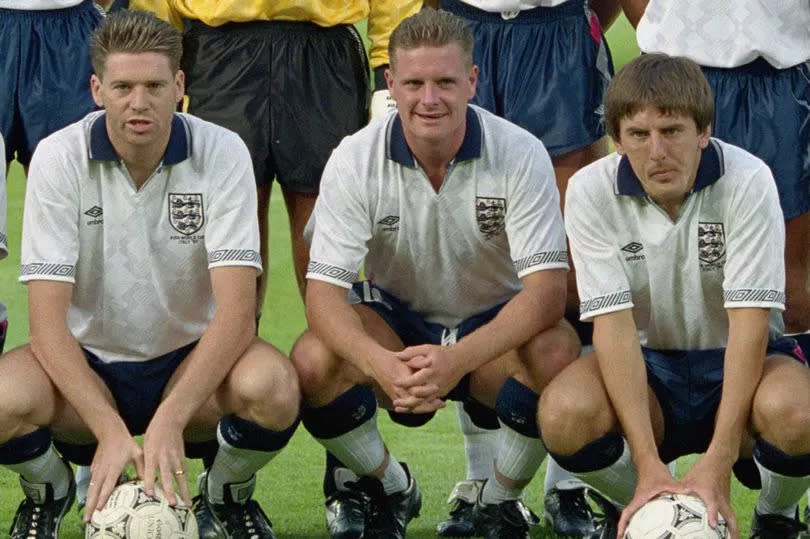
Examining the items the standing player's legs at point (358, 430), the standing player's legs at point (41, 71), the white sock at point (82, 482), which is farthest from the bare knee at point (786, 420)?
the standing player's legs at point (41, 71)

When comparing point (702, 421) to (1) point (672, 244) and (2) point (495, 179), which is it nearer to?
(1) point (672, 244)

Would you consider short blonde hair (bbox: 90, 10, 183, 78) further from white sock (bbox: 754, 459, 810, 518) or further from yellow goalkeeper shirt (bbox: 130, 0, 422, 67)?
white sock (bbox: 754, 459, 810, 518)

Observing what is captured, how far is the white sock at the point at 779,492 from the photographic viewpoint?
4988 mm

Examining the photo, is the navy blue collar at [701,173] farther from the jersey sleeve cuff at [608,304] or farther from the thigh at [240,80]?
the thigh at [240,80]

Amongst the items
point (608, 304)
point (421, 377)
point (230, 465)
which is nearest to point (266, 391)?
point (230, 465)

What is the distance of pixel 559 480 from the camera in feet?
18.9

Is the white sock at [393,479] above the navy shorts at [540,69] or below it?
below

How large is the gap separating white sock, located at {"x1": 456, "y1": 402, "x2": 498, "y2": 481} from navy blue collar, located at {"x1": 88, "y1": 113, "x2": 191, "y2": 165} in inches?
49.8

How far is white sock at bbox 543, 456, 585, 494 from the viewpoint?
5723mm

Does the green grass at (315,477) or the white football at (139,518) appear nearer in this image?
the white football at (139,518)

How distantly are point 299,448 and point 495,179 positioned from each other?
5.63ft

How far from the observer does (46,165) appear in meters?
5.27

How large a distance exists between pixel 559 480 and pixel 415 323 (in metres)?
0.69

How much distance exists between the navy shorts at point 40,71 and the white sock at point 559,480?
6.41 ft
